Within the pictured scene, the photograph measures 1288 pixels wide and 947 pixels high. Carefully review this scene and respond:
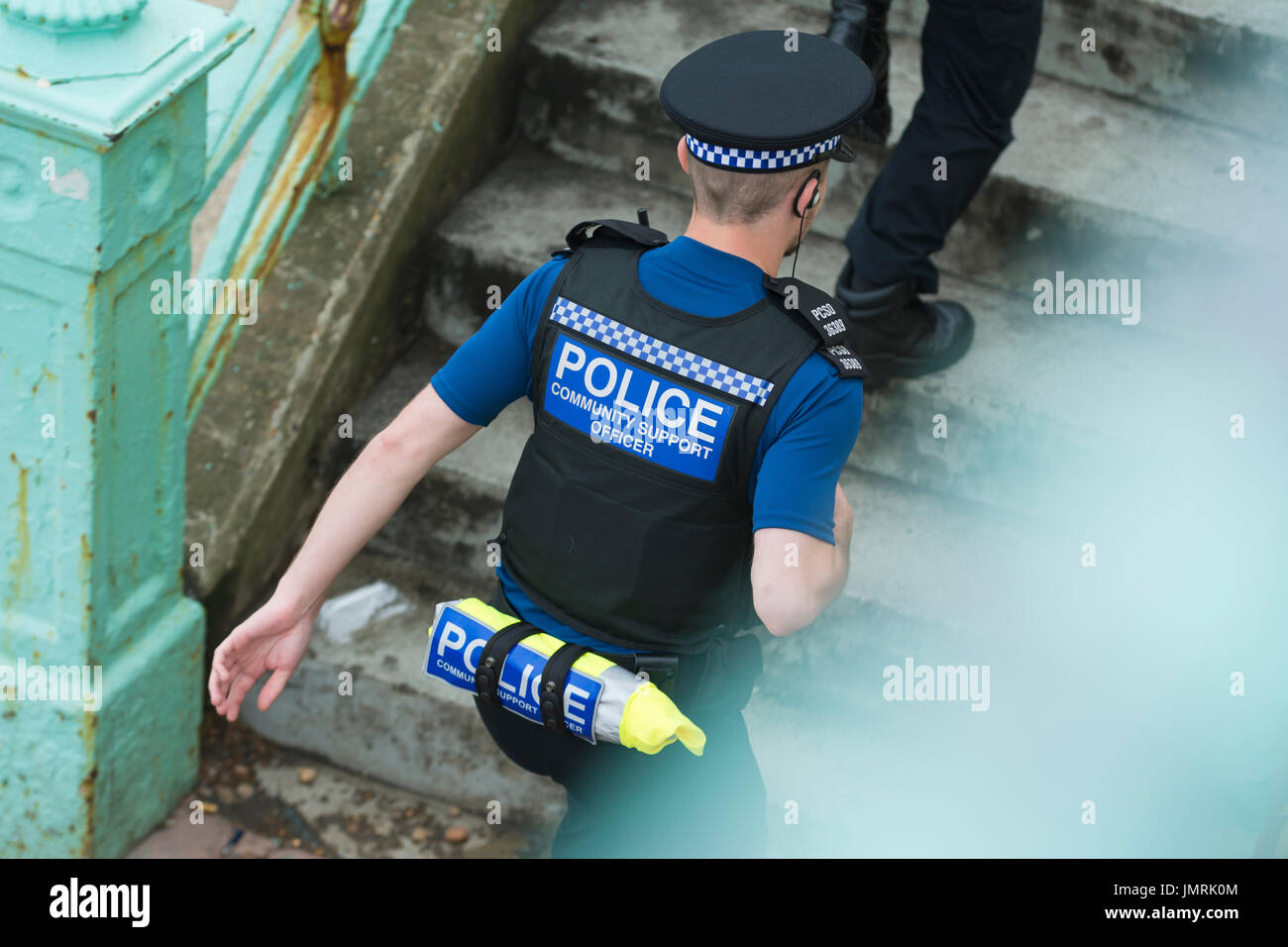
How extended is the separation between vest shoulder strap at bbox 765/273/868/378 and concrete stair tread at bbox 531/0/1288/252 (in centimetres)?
174

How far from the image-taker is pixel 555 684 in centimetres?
219

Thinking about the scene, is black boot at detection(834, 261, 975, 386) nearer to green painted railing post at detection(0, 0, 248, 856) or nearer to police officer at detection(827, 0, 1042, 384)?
police officer at detection(827, 0, 1042, 384)

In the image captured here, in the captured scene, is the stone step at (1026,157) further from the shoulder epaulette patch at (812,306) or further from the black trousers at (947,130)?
the shoulder epaulette patch at (812,306)

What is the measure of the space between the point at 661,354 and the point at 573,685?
53 cm

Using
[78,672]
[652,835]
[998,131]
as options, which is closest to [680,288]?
[652,835]

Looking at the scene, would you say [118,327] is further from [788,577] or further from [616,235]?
[788,577]

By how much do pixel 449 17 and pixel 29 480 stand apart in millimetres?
1748

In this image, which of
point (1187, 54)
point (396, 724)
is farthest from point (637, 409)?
point (1187, 54)

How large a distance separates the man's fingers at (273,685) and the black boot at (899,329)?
5.19 ft

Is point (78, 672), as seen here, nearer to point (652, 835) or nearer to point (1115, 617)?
point (652, 835)

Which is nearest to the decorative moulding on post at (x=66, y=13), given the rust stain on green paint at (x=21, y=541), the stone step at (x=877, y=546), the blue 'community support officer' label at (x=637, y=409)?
the rust stain on green paint at (x=21, y=541)
